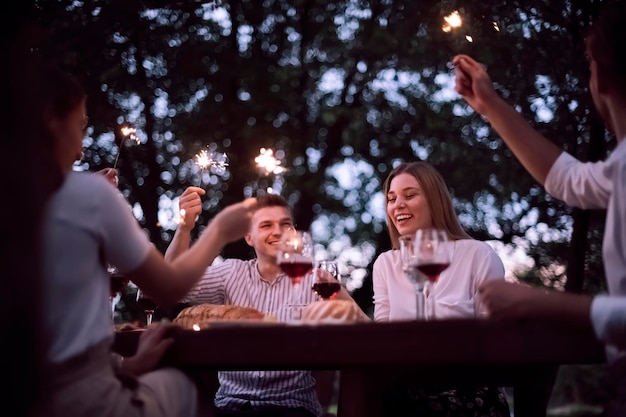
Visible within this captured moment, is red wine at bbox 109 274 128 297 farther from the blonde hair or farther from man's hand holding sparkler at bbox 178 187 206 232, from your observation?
the blonde hair

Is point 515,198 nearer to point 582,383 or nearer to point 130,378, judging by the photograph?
point 582,383

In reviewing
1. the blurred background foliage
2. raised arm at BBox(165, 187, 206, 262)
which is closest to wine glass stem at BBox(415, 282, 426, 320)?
raised arm at BBox(165, 187, 206, 262)

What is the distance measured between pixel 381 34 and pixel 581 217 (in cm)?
306

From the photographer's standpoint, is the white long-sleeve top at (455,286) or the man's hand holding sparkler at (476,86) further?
A: the white long-sleeve top at (455,286)

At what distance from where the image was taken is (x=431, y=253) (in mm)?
2398

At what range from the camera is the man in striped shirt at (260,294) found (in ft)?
11.1

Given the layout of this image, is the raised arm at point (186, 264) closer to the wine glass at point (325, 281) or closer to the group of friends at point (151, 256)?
the group of friends at point (151, 256)

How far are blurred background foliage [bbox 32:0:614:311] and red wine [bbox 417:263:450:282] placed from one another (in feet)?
12.9

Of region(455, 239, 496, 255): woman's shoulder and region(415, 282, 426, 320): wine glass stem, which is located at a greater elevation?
region(455, 239, 496, 255): woman's shoulder

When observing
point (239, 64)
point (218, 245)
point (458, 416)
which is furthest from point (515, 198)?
point (218, 245)

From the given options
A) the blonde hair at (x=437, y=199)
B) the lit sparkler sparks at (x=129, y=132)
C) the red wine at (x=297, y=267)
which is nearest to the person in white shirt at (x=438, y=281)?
the blonde hair at (x=437, y=199)

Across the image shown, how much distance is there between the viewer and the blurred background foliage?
6.31m

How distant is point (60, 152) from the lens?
1940 mm

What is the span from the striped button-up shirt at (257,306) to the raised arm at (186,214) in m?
0.29
